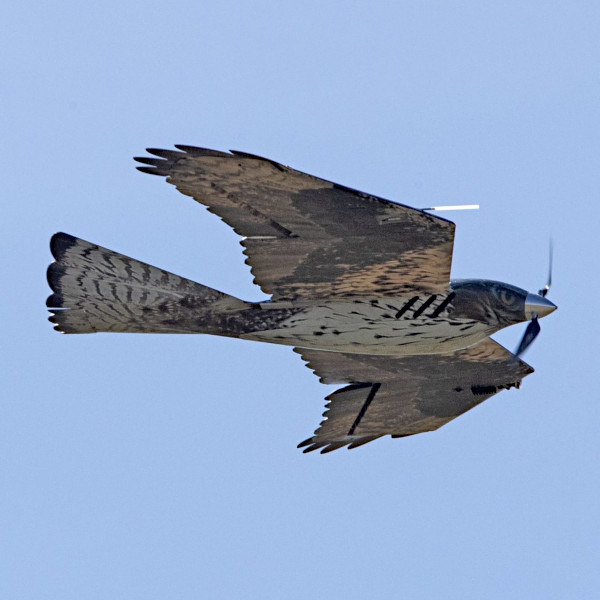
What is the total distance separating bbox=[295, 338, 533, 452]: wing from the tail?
2.09 m

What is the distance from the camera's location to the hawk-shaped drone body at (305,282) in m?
13.7

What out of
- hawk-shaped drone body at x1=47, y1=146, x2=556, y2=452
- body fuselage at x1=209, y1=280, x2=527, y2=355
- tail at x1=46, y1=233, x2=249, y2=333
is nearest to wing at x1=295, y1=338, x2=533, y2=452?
hawk-shaped drone body at x1=47, y1=146, x2=556, y2=452

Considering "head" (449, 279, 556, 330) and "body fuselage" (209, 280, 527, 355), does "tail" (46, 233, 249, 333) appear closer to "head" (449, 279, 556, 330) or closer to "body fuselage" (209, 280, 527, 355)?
"body fuselage" (209, 280, 527, 355)

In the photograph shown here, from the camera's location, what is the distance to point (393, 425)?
58.7ft

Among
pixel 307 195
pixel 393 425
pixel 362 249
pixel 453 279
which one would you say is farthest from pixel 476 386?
pixel 307 195

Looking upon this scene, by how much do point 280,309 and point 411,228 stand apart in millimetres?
1993

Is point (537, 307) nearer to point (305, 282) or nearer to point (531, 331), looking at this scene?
point (531, 331)

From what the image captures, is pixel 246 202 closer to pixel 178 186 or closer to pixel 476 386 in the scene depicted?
pixel 178 186

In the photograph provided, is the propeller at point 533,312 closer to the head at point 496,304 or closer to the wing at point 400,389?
the head at point 496,304

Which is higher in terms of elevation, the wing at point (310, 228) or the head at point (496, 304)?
the wing at point (310, 228)

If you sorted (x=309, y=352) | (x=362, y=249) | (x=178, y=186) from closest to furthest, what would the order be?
(x=178, y=186), (x=362, y=249), (x=309, y=352)

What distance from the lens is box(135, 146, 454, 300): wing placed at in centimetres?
1344

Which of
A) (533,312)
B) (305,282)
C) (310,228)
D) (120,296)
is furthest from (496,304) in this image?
(120,296)

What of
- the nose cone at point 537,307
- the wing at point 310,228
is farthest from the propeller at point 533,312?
the wing at point 310,228
